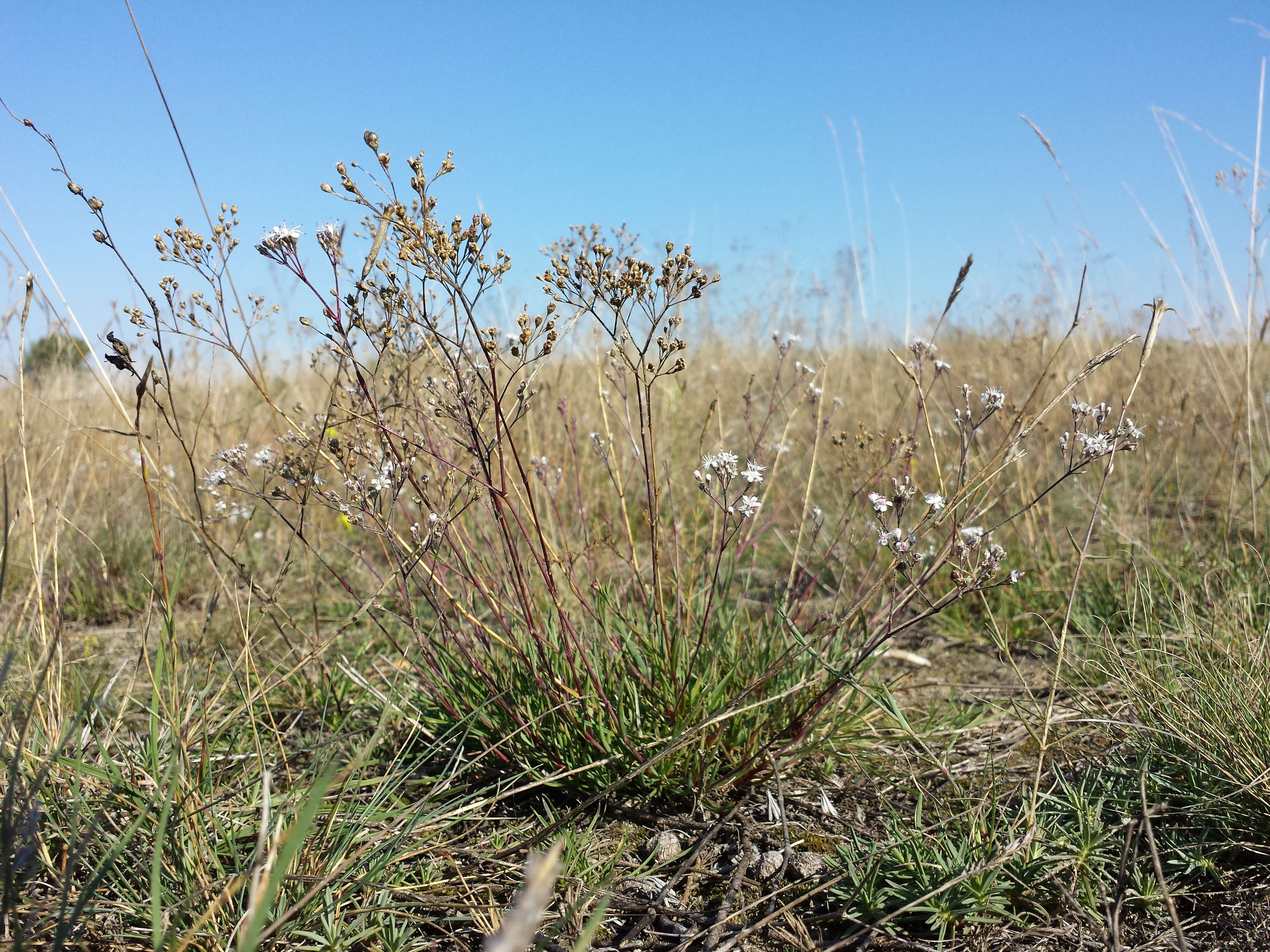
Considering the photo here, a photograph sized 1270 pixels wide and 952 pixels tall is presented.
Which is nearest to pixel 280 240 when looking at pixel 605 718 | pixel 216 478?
pixel 216 478

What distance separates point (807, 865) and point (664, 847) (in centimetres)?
34

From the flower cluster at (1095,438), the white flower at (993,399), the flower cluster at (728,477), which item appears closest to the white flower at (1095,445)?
the flower cluster at (1095,438)

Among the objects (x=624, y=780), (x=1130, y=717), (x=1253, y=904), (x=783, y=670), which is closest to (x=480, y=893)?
(x=624, y=780)

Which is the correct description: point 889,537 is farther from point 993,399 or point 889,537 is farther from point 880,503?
point 993,399

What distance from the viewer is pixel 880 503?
1.74 m

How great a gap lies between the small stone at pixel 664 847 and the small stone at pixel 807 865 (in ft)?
0.88

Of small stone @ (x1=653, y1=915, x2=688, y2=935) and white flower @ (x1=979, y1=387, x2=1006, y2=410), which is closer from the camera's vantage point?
small stone @ (x1=653, y1=915, x2=688, y2=935)

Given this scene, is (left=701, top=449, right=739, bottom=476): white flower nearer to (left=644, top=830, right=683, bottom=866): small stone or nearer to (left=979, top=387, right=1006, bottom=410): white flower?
(left=979, top=387, right=1006, bottom=410): white flower

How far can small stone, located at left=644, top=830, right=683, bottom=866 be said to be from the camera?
1837 mm

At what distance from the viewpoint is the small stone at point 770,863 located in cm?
175

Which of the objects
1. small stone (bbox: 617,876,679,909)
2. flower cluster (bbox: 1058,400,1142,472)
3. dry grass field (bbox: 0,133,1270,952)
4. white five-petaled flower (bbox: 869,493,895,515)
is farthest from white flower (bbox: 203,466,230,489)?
flower cluster (bbox: 1058,400,1142,472)

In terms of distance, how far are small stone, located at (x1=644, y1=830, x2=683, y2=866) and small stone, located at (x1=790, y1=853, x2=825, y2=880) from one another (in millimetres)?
269

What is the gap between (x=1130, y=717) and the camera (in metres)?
2.09

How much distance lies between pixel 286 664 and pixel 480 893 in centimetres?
135
